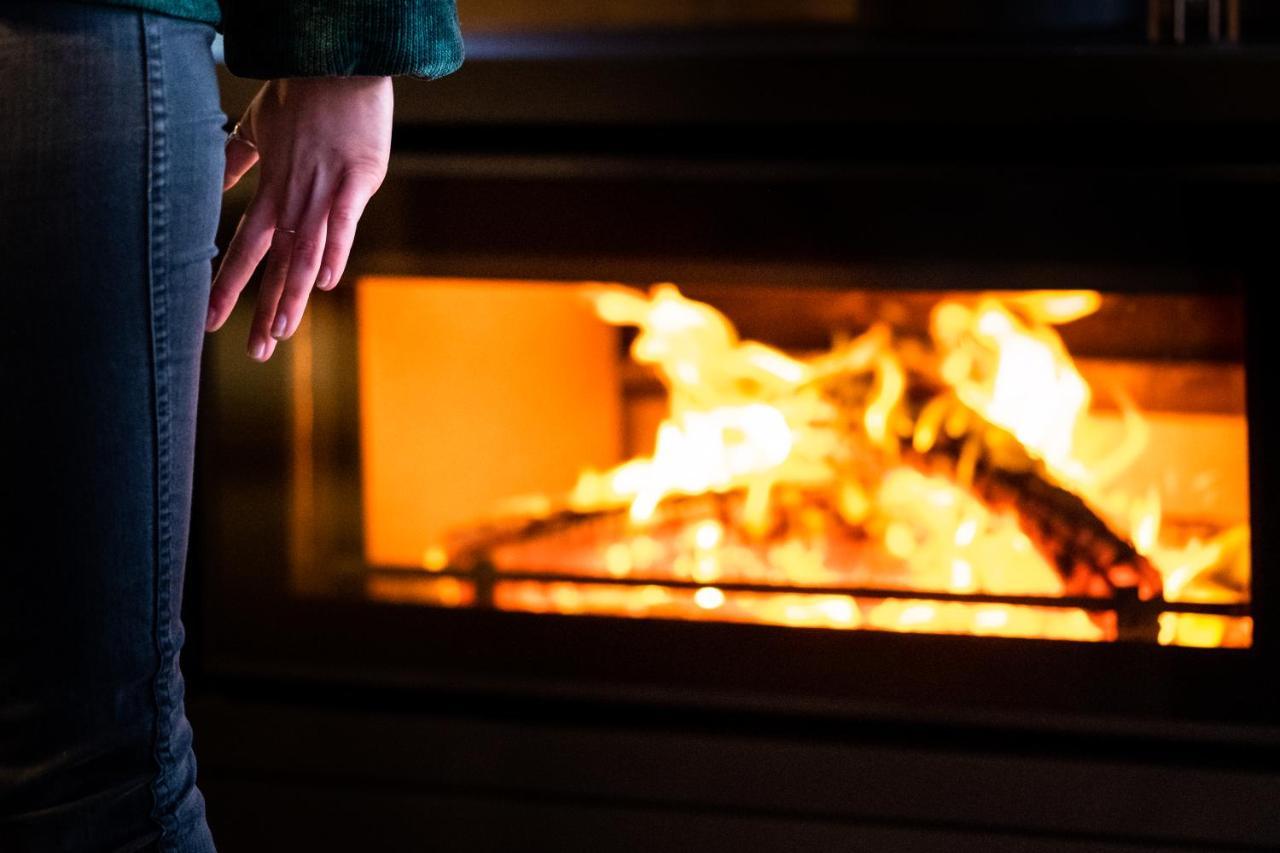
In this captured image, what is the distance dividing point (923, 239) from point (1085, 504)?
27 cm

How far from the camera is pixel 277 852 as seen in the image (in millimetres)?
1202

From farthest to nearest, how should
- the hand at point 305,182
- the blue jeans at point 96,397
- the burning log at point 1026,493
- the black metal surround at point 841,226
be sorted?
the burning log at point 1026,493, the black metal surround at point 841,226, the hand at point 305,182, the blue jeans at point 96,397

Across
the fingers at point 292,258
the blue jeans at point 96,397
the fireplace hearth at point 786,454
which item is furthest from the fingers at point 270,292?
the fireplace hearth at point 786,454

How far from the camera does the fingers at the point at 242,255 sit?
72 centimetres

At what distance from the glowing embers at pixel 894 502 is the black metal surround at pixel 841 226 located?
33mm

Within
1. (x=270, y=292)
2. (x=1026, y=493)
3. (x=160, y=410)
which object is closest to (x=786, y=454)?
(x=1026, y=493)

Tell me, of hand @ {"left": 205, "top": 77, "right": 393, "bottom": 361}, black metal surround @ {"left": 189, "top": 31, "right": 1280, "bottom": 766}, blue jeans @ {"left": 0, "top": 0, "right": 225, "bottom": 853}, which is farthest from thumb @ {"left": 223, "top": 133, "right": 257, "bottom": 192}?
black metal surround @ {"left": 189, "top": 31, "right": 1280, "bottom": 766}

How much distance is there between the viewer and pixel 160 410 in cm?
59

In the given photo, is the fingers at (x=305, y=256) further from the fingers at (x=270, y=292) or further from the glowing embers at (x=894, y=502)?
the glowing embers at (x=894, y=502)

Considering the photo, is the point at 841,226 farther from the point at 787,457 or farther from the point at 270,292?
the point at 270,292

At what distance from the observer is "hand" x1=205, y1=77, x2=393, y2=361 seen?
2.25 ft

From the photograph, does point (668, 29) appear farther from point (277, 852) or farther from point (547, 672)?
point (277, 852)

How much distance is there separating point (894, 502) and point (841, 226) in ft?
0.81

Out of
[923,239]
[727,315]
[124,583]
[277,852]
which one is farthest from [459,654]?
[124,583]
